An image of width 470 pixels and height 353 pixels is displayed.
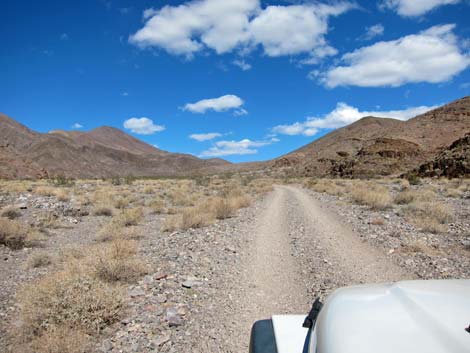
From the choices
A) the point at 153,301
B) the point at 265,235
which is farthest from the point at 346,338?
the point at 265,235

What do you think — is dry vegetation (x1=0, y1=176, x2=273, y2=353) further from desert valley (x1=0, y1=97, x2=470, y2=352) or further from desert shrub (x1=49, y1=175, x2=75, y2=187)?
desert shrub (x1=49, y1=175, x2=75, y2=187)

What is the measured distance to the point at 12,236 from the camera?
918 cm

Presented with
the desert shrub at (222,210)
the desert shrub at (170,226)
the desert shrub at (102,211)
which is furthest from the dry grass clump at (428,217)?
the desert shrub at (102,211)

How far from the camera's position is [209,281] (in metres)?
6.11

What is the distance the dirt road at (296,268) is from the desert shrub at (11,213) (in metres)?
9.66

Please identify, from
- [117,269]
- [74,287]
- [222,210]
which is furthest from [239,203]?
[74,287]

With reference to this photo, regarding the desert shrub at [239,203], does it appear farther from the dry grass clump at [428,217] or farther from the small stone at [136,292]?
the small stone at [136,292]

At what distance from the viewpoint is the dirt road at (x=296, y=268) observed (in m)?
5.07

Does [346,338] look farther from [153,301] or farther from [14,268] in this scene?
[14,268]

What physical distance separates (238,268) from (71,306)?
10.8 ft

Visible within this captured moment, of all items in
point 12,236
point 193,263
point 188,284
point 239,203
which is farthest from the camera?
point 239,203

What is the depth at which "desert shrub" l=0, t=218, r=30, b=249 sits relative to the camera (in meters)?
9.12

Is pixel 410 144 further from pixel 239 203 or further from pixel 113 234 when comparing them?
pixel 113 234

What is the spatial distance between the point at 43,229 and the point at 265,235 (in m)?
7.62
